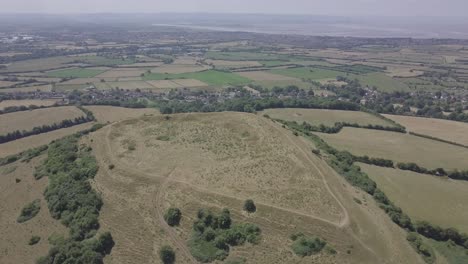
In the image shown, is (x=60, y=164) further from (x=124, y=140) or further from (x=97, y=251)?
(x=97, y=251)

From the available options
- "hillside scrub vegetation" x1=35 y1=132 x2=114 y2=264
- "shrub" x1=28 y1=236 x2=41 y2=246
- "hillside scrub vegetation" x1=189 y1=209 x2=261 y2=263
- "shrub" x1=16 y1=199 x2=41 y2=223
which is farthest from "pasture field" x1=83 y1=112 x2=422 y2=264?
"shrub" x1=16 y1=199 x2=41 y2=223

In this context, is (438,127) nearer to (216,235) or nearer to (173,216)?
(216,235)

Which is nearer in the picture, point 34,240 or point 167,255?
point 167,255

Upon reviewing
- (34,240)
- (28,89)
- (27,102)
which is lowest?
(28,89)

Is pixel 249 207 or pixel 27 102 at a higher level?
pixel 249 207

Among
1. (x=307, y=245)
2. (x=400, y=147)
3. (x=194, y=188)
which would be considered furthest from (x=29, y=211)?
(x=400, y=147)

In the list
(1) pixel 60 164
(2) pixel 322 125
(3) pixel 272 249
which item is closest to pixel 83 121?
(1) pixel 60 164
